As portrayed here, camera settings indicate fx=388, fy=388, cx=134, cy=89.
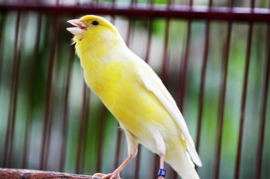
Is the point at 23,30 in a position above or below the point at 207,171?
above

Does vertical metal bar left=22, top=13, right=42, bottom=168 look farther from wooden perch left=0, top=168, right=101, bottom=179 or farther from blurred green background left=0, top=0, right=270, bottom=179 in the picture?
wooden perch left=0, top=168, right=101, bottom=179

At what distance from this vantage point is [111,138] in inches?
86.3

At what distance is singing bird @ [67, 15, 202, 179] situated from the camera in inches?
41.3

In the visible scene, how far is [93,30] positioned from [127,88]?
19cm

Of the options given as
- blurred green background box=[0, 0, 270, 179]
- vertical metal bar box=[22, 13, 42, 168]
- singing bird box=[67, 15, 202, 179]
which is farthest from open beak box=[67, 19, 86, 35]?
blurred green background box=[0, 0, 270, 179]

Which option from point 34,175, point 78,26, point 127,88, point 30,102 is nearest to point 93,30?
point 78,26

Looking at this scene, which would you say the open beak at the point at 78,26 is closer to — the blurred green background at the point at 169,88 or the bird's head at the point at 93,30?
the bird's head at the point at 93,30

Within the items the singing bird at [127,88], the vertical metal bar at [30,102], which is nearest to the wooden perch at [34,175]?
the singing bird at [127,88]

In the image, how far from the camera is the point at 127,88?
3.47ft

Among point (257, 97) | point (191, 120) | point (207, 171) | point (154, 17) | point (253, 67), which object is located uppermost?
point (154, 17)

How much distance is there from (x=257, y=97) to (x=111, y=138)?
845mm

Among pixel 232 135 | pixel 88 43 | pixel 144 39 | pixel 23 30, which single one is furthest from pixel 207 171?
pixel 88 43

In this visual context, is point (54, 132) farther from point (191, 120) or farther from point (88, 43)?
point (88, 43)

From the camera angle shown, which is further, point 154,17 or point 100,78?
point 154,17
